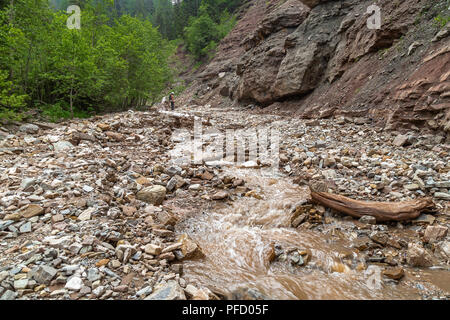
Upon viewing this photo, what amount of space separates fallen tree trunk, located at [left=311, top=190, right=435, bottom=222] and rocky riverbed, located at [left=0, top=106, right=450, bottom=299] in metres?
0.15

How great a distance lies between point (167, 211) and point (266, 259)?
2.46m

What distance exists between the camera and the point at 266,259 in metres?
3.97

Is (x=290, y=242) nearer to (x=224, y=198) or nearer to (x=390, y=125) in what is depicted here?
(x=224, y=198)

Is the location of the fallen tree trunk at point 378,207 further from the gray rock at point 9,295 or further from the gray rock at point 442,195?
the gray rock at point 9,295

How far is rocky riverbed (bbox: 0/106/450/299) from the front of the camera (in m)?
3.02

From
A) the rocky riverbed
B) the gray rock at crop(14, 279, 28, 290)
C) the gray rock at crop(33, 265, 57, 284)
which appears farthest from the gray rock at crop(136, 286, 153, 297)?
the gray rock at crop(14, 279, 28, 290)

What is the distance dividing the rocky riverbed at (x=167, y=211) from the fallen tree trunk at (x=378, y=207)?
145mm

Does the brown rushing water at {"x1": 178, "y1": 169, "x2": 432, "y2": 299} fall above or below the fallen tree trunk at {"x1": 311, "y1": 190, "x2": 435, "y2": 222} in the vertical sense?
below

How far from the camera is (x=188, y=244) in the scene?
393 centimetres

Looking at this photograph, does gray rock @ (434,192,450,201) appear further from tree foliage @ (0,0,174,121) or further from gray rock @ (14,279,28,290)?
tree foliage @ (0,0,174,121)

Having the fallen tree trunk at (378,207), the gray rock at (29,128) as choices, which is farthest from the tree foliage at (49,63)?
the fallen tree trunk at (378,207)

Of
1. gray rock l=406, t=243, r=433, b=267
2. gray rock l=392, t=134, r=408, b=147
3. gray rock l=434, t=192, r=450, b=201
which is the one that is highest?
gray rock l=392, t=134, r=408, b=147

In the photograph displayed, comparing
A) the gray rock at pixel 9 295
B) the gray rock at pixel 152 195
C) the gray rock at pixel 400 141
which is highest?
the gray rock at pixel 400 141

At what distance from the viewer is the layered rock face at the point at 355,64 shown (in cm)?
776
